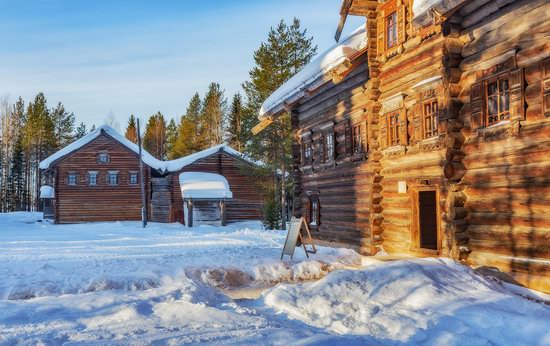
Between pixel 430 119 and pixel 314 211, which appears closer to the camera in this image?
pixel 430 119

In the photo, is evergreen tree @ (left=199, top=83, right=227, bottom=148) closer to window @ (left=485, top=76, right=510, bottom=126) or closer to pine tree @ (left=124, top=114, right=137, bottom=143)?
pine tree @ (left=124, top=114, right=137, bottom=143)

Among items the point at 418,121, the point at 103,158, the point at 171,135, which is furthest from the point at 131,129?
the point at 418,121

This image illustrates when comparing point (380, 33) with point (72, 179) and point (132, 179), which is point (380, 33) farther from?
point (72, 179)

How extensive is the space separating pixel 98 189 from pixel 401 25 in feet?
106

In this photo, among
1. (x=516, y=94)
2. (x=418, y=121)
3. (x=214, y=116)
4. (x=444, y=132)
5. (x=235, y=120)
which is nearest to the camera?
(x=516, y=94)

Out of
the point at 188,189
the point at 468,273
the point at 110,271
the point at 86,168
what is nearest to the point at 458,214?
the point at 468,273

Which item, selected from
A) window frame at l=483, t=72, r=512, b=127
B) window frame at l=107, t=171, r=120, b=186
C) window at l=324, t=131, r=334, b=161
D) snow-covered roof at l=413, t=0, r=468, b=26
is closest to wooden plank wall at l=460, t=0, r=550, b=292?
window frame at l=483, t=72, r=512, b=127

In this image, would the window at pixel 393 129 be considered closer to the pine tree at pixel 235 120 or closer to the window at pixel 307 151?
the window at pixel 307 151

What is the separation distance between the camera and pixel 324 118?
17.4m

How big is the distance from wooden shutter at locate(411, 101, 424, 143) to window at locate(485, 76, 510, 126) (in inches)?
91.6

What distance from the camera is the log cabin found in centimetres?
3688

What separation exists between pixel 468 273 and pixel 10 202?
70.2 m

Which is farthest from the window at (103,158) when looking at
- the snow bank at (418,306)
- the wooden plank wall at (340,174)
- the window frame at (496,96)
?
the window frame at (496,96)

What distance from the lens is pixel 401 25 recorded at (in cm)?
1230
